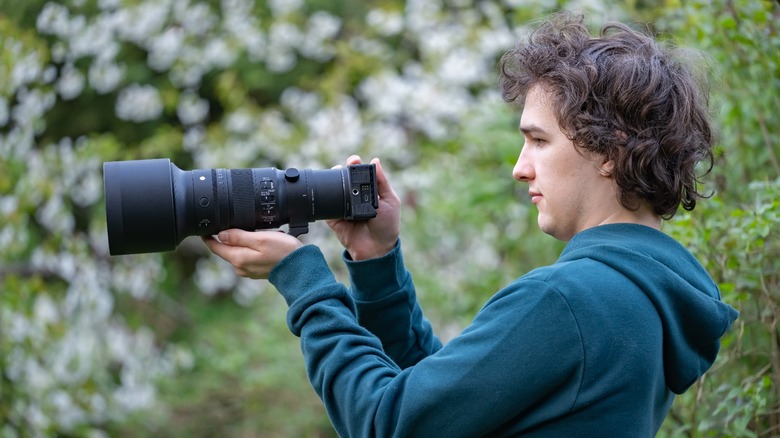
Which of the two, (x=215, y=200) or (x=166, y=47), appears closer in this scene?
(x=215, y=200)

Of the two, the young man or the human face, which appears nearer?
the young man

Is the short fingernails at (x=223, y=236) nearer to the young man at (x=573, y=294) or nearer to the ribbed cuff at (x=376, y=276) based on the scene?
the young man at (x=573, y=294)

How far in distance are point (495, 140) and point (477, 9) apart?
3.28m

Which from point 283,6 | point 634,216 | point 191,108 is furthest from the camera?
point 191,108

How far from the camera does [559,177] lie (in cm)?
186

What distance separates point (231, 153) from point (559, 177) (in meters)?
5.22

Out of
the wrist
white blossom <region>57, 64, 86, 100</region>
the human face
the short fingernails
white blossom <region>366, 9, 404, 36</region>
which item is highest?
white blossom <region>366, 9, 404, 36</region>

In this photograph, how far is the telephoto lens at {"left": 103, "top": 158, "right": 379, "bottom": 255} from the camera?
81.5 inches

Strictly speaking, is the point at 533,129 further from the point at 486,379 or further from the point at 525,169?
the point at 486,379

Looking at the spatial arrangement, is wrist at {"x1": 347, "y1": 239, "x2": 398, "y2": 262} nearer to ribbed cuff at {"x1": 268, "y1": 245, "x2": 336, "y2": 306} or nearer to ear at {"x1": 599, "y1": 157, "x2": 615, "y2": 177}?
ribbed cuff at {"x1": 268, "y1": 245, "x2": 336, "y2": 306}

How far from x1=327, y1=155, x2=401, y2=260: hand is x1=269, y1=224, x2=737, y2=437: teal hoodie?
403 mm

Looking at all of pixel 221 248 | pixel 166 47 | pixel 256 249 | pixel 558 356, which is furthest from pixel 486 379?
pixel 166 47

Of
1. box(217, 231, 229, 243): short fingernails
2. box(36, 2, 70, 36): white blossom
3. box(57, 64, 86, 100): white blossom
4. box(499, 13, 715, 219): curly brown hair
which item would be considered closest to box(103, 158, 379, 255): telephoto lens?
box(217, 231, 229, 243): short fingernails

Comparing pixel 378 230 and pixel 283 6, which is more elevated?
pixel 283 6
